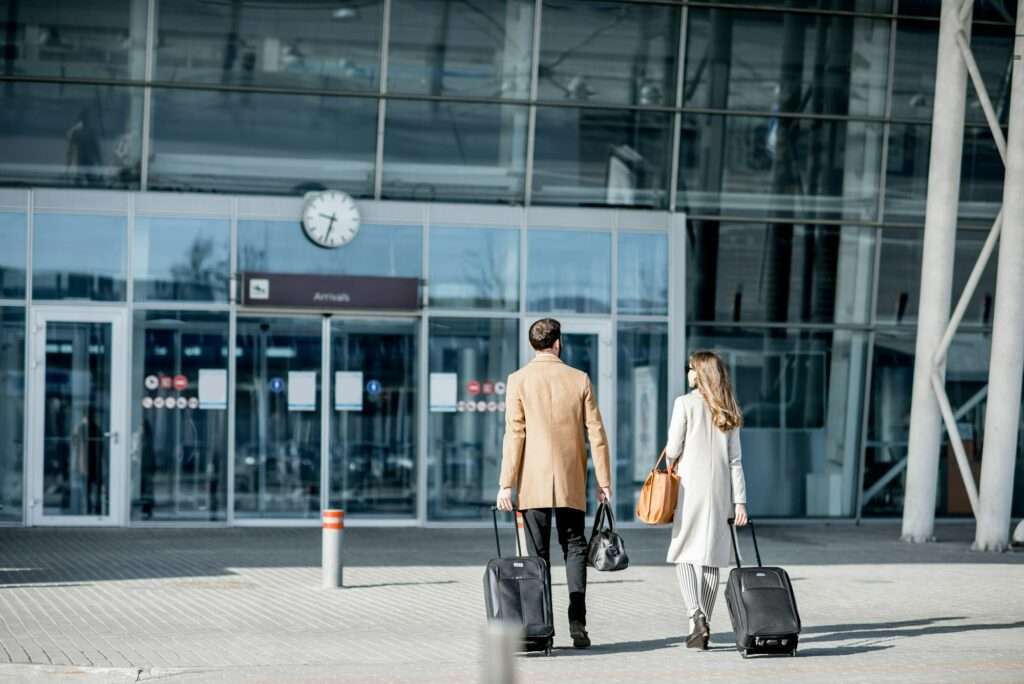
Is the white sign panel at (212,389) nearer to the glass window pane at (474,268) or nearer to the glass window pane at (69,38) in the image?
the glass window pane at (474,268)

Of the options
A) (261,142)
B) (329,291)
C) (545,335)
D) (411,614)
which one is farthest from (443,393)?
(545,335)

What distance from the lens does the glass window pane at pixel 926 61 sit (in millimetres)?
22219

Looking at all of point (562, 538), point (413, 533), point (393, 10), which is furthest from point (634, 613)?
point (393, 10)

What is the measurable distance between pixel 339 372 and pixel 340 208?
2.03 metres

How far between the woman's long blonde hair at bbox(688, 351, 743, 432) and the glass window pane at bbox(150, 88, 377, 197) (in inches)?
460

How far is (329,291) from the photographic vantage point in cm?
2052

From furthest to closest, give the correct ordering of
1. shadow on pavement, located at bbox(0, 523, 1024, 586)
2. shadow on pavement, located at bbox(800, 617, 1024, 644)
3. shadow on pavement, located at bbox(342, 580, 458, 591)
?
shadow on pavement, located at bbox(0, 523, 1024, 586)
shadow on pavement, located at bbox(342, 580, 458, 591)
shadow on pavement, located at bbox(800, 617, 1024, 644)

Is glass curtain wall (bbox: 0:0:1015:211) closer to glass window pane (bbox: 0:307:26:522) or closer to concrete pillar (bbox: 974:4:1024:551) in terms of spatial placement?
glass window pane (bbox: 0:307:26:522)

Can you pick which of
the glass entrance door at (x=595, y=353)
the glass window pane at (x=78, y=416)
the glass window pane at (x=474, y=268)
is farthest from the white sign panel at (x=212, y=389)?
the glass entrance door at (x=595, y=353)

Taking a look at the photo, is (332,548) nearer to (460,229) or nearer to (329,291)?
(329,291)

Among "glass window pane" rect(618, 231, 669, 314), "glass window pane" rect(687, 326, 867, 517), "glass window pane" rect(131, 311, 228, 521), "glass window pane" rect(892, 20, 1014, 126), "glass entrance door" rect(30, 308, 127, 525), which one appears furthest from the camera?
"glass window pane" rect(892, 20, 1014, 126)

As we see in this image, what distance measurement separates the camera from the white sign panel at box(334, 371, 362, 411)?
2073 centimetres

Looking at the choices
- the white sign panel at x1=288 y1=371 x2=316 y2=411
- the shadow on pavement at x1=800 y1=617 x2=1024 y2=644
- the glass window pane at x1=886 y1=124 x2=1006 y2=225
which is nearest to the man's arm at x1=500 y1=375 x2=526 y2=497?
the shadow on pavement at x1=800 y1=617 x2=1024 y2=644

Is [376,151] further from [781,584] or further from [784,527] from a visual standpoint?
[781,584]
